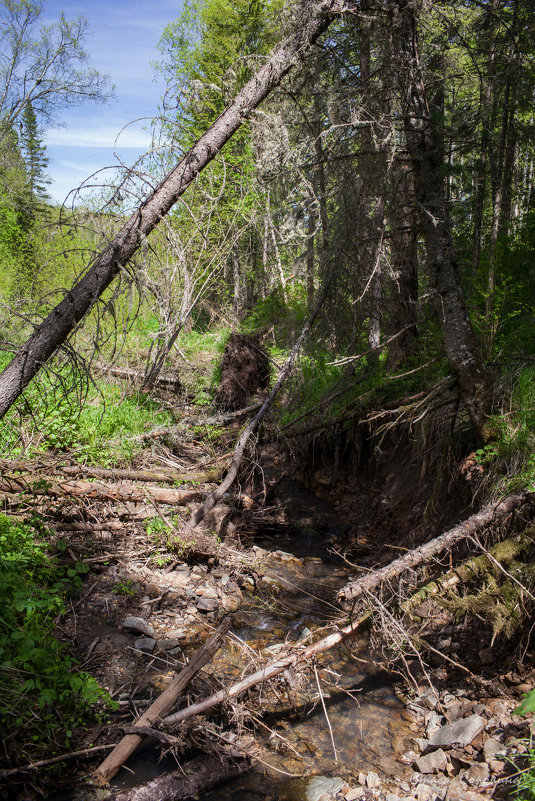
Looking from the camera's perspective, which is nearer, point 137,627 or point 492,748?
point 492,748

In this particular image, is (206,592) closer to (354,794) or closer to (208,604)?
(208,604)

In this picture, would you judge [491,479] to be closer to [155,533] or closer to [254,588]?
[254,588]

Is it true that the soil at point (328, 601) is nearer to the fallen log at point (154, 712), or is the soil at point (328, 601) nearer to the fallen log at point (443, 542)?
the fallen log at point (154, 712)

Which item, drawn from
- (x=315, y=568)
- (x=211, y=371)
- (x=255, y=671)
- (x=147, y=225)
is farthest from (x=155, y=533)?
(x=211, y=371)

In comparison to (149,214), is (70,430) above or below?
below

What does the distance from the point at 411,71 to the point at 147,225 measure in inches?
126

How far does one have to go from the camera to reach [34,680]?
3199 mm

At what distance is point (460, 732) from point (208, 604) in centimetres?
279

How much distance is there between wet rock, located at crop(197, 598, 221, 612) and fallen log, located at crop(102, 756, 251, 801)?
1.99 m

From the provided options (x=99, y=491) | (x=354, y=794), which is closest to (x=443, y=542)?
(x=354, y=794)

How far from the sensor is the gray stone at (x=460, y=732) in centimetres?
330

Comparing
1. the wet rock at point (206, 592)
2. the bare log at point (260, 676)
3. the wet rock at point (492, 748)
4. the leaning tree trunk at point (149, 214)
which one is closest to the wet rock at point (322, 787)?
the bare log at point (260, 676)

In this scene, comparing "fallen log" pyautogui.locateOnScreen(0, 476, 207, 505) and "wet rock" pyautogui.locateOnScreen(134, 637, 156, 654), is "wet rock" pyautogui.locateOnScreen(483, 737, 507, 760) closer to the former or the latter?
"wet rock" pyautogui.locateOnScreen(134, 637, 156, 654)

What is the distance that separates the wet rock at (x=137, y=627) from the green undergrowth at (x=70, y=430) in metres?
2.37
